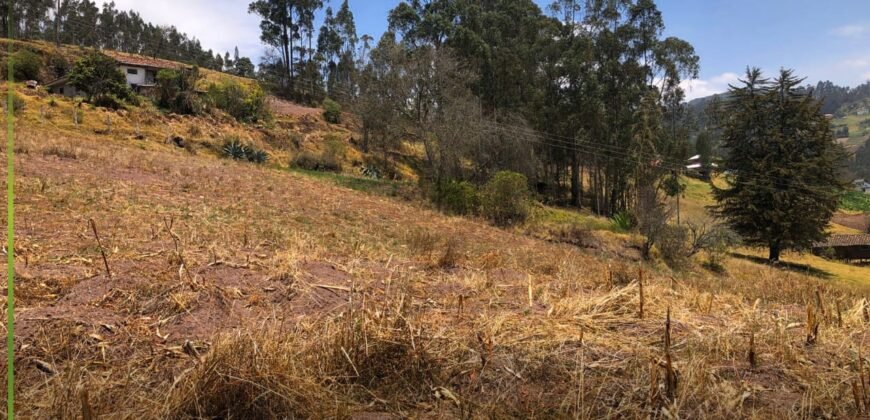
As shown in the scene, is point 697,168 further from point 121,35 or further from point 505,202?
point 121,35

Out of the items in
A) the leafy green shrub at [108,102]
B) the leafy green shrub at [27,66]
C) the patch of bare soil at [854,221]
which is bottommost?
the patch of bare soil at [854,221]

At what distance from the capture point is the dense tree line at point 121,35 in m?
60.9

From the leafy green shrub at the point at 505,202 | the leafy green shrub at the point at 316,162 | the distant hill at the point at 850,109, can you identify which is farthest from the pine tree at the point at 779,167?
the distant hill at the point at 850,109

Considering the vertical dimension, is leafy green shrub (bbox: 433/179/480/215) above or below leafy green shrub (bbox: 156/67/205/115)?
below

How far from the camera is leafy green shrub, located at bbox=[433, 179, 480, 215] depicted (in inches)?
792

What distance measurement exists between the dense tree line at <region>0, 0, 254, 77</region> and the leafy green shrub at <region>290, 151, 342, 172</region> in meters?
44.0

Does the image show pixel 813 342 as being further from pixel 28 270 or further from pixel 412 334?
pixel 28 270

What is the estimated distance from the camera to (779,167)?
26875 millimetres

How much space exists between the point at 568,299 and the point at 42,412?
359cm

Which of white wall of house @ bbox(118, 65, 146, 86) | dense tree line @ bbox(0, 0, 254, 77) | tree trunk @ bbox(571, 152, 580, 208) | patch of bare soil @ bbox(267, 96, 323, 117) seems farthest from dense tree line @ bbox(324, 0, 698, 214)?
dense tree line @ bbox(0, 0, 254, 77)

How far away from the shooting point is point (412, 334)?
322 centimetres

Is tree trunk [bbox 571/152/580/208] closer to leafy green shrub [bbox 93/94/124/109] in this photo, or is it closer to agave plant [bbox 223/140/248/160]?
agave plant [bbox 223/140/248/160]

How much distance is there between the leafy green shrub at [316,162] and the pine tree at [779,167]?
72.4 feet

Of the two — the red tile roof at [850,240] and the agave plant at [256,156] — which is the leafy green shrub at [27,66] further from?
the red tile roof at [850,240]
